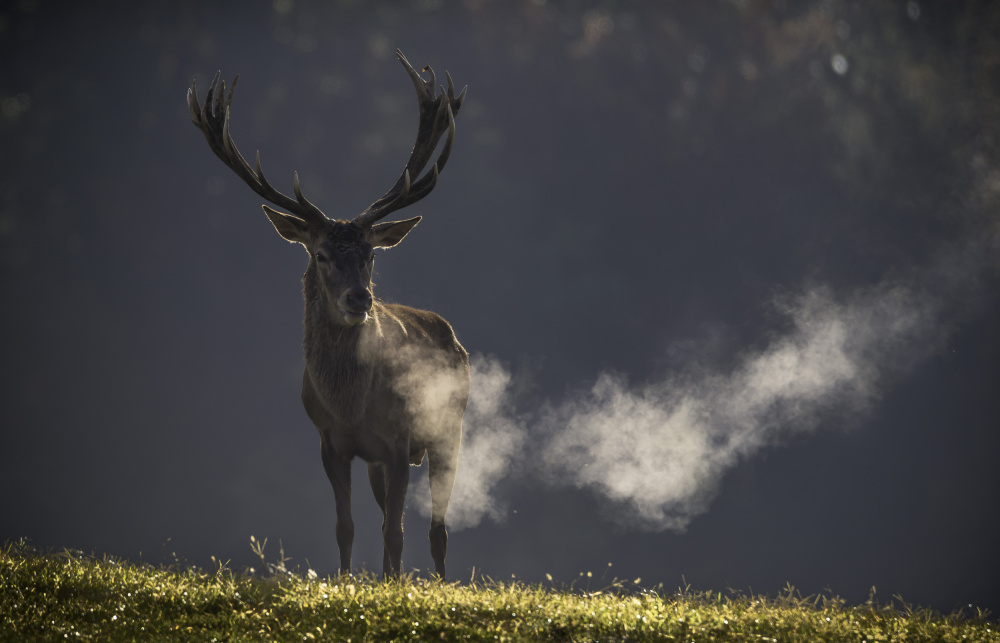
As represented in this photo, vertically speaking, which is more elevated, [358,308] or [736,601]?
[358,308]

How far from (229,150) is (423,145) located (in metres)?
2.50

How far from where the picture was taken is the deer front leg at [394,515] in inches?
313

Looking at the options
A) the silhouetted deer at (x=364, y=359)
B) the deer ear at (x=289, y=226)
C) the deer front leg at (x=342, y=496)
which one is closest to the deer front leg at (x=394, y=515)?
the silhouetted deer at (x=364, y=359)

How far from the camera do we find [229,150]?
918 cm

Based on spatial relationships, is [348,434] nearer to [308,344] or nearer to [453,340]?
[308,344]

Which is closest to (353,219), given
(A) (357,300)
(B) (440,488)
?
(A) (357,300)

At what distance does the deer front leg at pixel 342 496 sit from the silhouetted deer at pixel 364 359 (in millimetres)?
11

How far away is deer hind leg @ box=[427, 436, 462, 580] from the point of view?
9664 millimetres

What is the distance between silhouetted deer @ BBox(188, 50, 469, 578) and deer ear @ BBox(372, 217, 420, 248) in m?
0.01

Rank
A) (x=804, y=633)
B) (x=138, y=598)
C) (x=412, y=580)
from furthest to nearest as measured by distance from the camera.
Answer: (x=412, y=580), (x=138, y=598), (x=804, y=633)

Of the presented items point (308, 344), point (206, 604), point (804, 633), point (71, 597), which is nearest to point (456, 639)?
point (206, 604)

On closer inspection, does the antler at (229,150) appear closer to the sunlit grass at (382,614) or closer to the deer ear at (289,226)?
the deer ear at (289,226)

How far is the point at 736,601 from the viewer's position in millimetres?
6891

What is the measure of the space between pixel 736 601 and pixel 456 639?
9.90 feet
